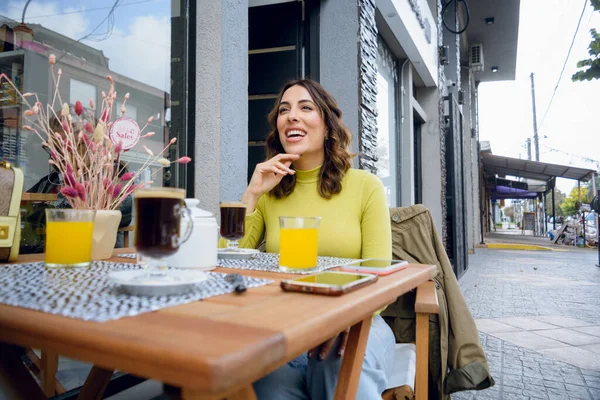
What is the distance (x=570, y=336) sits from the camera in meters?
3.33

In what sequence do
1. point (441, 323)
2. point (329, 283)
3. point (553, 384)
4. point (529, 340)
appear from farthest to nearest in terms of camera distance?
point (529, 340) → point (553, 384) → point (441, 323) → point (329, 283)

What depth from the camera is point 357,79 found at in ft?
11.6

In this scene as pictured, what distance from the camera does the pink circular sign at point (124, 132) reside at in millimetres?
1347

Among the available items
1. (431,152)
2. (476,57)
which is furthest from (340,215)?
(476,57)

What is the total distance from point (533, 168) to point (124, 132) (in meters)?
17.6

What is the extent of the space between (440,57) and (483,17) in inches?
138

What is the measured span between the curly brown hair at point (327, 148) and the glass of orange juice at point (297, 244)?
69cm

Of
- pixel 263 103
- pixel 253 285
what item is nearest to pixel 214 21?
pixel 263 103

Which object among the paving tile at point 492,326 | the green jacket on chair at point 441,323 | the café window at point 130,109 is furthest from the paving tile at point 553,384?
the café window at point 130,109

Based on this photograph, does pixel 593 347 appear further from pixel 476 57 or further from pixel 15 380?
pixel 476 57

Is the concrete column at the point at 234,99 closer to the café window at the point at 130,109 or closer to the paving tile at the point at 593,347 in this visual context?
the café window at the point at 130,109

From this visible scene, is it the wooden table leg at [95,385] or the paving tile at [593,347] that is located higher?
the wooden table leg at [95,385]

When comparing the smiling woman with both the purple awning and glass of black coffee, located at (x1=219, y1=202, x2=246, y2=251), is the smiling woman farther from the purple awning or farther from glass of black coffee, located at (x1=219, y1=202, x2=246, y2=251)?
the purple awning

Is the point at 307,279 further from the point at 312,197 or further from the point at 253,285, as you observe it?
the point at 312,197
